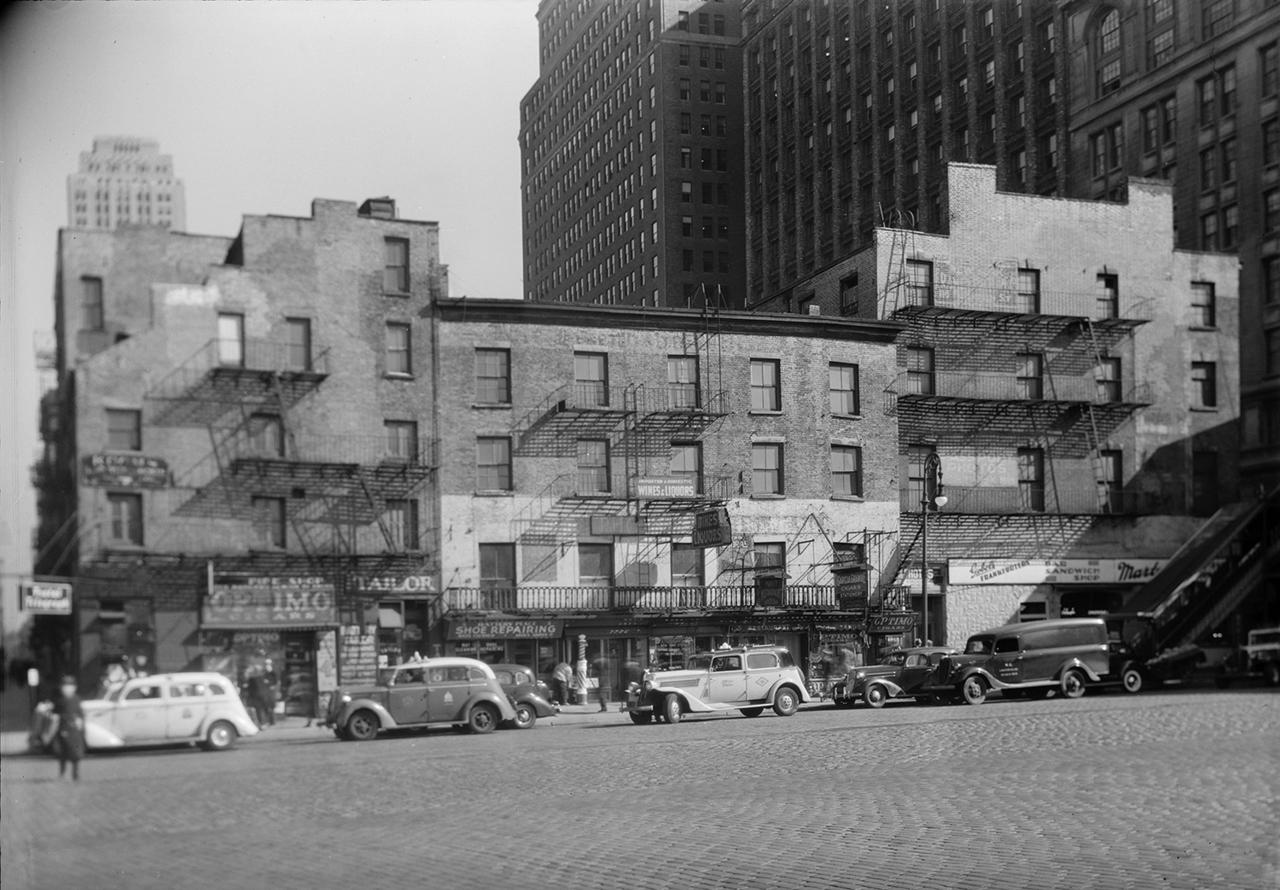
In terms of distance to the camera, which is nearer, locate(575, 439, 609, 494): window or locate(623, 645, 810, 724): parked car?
locate(575, 439, 609, 494): window

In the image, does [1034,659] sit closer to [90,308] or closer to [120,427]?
[120,427]

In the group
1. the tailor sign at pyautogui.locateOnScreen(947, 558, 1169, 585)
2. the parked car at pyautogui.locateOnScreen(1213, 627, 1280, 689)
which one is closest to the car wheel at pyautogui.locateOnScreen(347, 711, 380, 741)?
the tailor sign at pyautogui.locateOnScreen(947, 558, 1169, 585)

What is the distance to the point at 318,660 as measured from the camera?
4.00 m

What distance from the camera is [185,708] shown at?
377cm

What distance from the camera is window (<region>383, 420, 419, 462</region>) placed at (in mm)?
4141

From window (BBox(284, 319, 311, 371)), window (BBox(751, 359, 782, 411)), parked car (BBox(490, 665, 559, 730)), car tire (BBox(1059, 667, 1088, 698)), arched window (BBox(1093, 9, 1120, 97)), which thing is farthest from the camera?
arched window (BBox(1093, 9, 1120, 97))

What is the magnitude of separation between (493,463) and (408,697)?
1.18 metres

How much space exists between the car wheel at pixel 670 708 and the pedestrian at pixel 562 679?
2196 millimetres

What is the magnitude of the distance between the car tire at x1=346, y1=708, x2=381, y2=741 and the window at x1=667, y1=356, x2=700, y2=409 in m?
1.62

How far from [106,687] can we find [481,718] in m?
2.54

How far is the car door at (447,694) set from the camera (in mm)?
5097

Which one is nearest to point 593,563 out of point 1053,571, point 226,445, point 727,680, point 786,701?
point 226,445

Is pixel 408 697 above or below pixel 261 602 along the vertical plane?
below

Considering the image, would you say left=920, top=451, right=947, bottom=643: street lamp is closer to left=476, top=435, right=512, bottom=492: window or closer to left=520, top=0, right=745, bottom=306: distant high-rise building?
left=520, top=0, right=745, bottom=306: distant high-rise building
